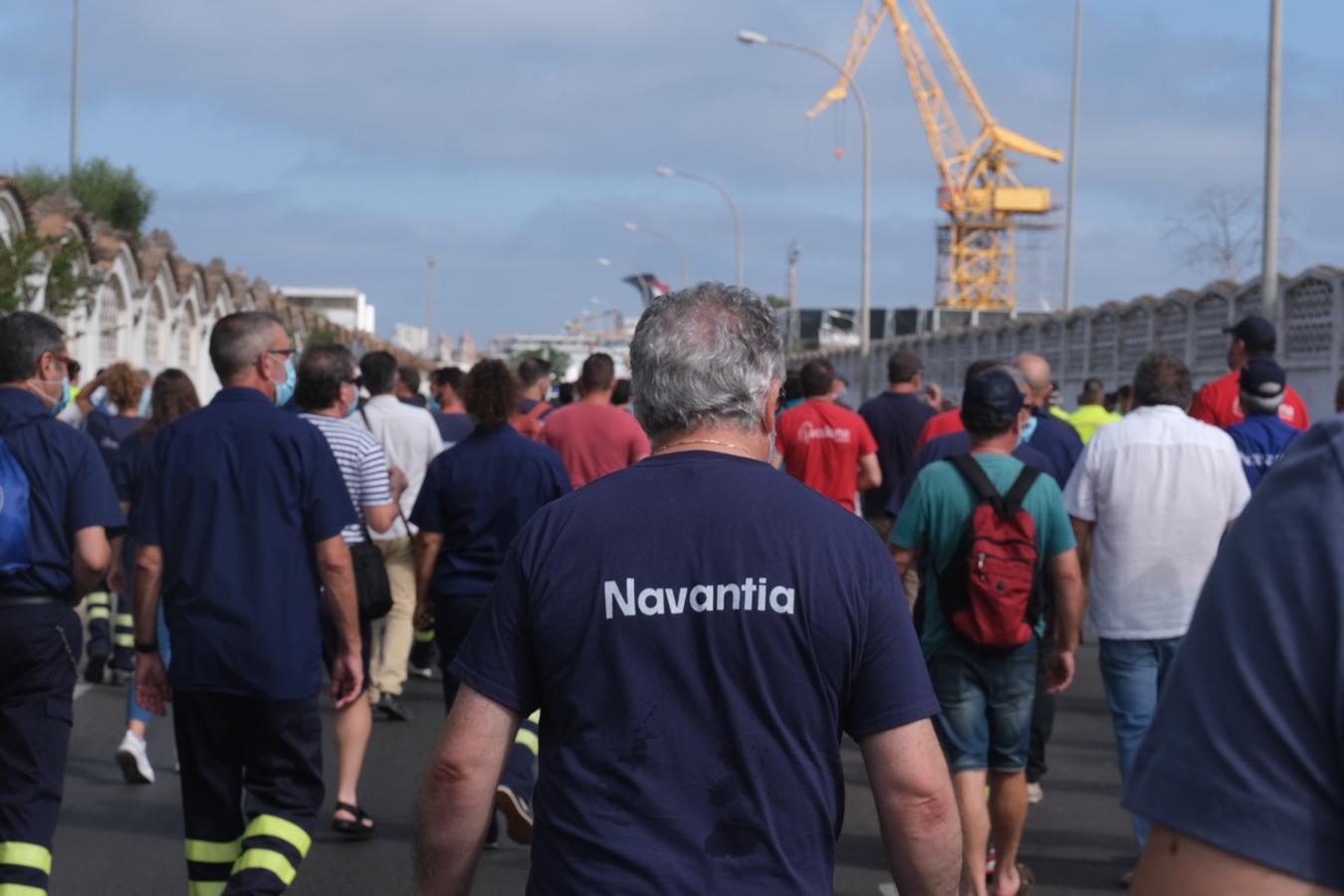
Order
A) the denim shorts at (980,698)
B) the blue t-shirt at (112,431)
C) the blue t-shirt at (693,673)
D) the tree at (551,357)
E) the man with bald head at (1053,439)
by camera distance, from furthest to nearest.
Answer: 1. the tree at (551,357)
2. the blue t-shirt at (112,431)
3. the man with bald head at (1053,439)
4. the denim shorts at (980,698)
5. the blue t-shirt at (693,673)

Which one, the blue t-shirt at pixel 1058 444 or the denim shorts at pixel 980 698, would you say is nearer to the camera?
the denim shorts at pixel 980 698

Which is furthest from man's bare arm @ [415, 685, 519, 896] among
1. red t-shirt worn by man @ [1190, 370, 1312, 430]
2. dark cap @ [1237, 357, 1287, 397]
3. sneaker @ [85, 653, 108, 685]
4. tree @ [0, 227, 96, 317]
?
tree @ [0, 227, 96, 317]

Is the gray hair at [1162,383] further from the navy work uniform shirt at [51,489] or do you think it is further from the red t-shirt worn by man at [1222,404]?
the navy work uniform shirt at [51,489]

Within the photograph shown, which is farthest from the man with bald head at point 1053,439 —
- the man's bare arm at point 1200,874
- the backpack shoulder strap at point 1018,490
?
the man's bare arm at point 1200,874

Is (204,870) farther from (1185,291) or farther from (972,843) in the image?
(1185,291)

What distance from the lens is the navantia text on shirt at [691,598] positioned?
279 centimetres

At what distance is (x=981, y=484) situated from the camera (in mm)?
5762

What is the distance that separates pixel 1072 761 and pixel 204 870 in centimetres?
492

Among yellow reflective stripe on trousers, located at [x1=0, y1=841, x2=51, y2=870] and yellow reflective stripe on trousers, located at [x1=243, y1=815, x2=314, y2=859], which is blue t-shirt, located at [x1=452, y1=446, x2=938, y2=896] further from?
yellow reflective stripe on trousers, located at [x1=0, y1=841, x2=51, y2=870]

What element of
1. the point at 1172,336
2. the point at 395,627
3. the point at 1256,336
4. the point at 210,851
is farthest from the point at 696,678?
the point at 1172,336

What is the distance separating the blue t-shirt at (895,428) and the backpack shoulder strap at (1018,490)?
18.3 ft

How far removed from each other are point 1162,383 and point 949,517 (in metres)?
1.34

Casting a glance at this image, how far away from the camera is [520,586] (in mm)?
2883

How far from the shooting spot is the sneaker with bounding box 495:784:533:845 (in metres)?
6.73
